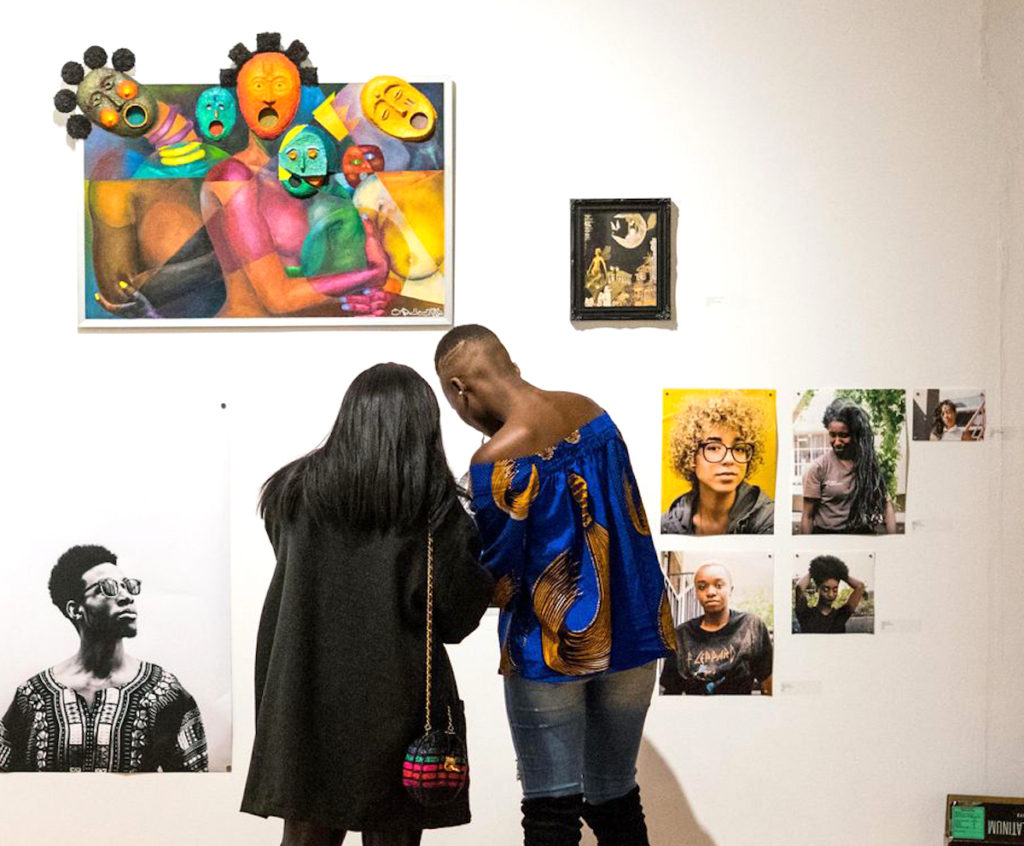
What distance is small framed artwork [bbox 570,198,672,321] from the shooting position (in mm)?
2812

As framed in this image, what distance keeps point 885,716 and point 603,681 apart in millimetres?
994

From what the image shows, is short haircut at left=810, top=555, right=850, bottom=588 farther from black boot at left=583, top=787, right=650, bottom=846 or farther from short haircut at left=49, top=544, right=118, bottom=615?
short haircut at left=49, top=544, right=118, bottom=615

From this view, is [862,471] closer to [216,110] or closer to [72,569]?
[216,110]

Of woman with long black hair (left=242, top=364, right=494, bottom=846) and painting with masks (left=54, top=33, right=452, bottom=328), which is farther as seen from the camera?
painting with masks (left=54, top=33, right=452, bottom=328)

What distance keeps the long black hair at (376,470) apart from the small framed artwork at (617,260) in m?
0.90

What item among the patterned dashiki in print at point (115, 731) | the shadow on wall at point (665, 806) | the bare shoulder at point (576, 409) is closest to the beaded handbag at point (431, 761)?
the bare shoulder at point (576, 409)

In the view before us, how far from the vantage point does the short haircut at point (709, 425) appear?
112 inches

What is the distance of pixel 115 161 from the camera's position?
285cm

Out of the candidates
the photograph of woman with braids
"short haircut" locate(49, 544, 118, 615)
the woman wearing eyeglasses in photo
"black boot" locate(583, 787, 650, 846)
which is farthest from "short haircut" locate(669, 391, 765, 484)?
"short haircut" locate(49, 544, 118, 615)

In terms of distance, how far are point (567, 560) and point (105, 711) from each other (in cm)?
143

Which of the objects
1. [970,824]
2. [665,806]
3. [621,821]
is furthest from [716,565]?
[970,824]

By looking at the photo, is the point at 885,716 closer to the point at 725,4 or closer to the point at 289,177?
the point at 725,4

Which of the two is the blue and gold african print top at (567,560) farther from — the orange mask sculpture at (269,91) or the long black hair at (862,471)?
the orange mask sculpture at (269,91)

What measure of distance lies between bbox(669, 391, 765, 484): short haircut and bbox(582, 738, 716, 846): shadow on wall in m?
0.72
